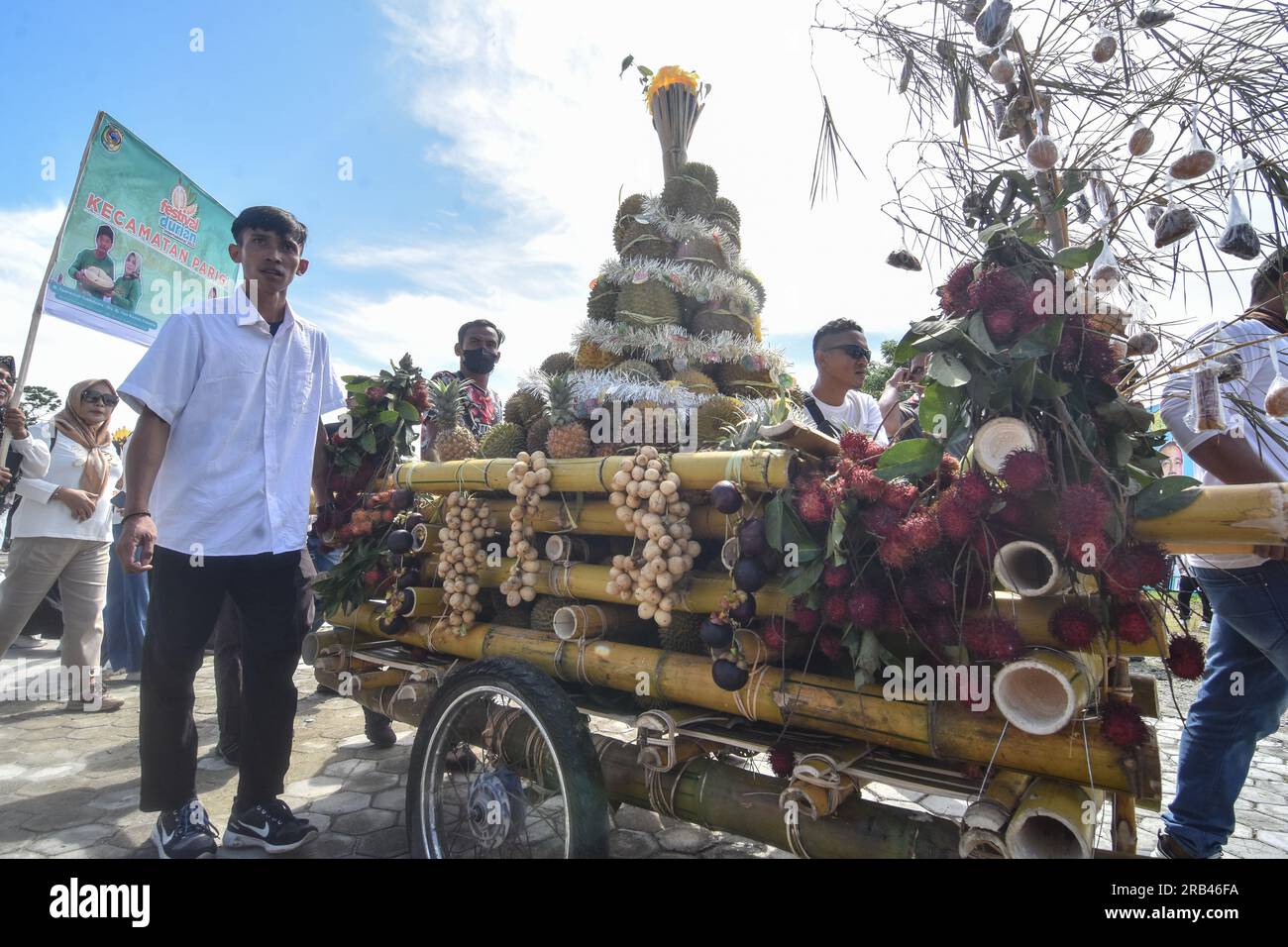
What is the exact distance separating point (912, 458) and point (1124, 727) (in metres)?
0.74

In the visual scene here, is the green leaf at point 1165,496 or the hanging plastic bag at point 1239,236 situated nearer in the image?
the green leaf at point 1165,496

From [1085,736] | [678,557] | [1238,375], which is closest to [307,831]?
[678,557]

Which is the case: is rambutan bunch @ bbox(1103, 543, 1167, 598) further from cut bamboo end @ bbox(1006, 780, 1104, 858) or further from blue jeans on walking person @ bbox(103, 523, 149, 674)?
blue jeans on walking person @ bbox(103, 523, 149, 674)

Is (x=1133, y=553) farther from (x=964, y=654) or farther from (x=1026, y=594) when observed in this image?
(x=964, y=654)

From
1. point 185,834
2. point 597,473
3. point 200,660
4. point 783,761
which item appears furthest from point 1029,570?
point 185,834

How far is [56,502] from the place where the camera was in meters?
4.88

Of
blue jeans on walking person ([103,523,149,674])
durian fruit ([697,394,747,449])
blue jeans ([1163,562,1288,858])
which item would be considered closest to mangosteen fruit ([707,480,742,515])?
durian fruit ([697,394,747,449])

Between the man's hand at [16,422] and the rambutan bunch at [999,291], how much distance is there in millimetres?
5326

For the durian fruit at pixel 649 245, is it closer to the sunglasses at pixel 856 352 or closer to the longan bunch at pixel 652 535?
the sunglasses at pixel 856 352

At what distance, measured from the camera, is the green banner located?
4707 millimetres

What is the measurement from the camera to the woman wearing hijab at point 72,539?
475 centimetres

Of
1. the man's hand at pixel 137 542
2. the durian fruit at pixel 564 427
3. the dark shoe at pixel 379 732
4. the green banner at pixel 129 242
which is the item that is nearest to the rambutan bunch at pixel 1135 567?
the durian fruit at pixel 564 427

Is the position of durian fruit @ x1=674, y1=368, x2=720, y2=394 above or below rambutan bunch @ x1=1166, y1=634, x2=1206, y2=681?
above

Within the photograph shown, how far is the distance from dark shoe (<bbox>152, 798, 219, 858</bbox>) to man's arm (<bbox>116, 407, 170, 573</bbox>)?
957 mm
